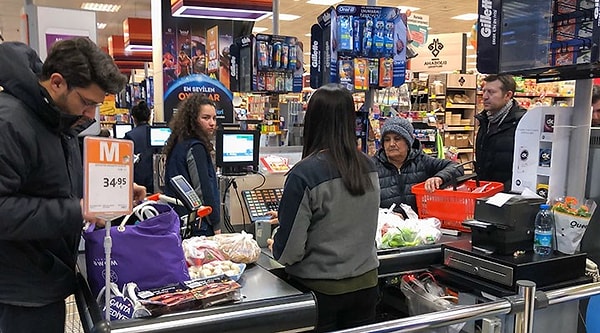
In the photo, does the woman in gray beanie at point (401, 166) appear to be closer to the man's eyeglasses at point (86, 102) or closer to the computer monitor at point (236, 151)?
the computer monitor at point (236, 151)

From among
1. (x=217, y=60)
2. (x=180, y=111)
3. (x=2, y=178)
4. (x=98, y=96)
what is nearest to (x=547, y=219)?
(x=98, y=96)

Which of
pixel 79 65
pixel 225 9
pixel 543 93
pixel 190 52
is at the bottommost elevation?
pixel 79 65

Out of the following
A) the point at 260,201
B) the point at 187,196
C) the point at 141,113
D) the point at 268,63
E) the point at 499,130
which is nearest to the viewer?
the point at 187,196

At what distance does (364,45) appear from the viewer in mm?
4211

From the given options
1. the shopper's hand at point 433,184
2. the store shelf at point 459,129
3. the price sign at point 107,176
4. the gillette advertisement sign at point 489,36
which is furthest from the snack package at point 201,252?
the store shelf at point 459,129

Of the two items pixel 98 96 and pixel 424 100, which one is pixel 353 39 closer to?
pixel 98 96

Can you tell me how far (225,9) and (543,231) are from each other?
5.62 m

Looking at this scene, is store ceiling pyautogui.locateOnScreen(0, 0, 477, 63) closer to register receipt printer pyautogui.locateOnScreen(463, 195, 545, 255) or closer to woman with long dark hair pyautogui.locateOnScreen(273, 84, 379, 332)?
register receipt printer pyautogui.locateOnScreen(463, 195, 545, 255)

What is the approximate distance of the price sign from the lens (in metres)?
1.40

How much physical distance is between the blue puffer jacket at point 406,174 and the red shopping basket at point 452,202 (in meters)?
0.16

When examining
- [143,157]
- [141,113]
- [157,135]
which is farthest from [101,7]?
[143,157]

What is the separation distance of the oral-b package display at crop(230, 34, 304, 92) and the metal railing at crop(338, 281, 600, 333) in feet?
12.9

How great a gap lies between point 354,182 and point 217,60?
257 inches

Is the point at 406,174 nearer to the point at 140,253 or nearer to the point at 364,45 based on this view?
the point at 364,45
